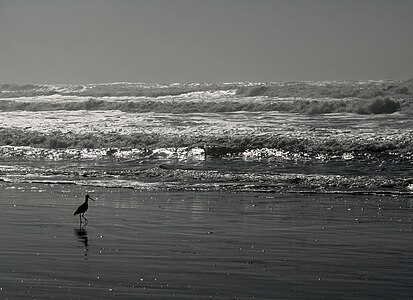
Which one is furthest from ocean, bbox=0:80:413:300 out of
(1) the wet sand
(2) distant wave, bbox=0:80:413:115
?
(2) distant wave, bbox=0:80:413:115

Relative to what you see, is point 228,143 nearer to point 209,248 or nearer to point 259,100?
point 209,248

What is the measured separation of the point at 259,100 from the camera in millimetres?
45594

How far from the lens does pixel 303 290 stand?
884 centimetres

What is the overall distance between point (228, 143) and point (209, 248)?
56.5ft

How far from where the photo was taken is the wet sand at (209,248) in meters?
8.89

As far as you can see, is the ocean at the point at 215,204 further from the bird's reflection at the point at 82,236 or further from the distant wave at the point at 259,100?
the distant wave at the point at 259,100

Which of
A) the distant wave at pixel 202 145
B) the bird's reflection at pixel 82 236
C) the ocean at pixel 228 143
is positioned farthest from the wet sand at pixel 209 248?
the distant wave at pixel 202 145

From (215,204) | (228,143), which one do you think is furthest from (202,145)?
(215,204)

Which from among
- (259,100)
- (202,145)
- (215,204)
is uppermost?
(259,100)

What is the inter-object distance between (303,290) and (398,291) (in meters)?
0.95

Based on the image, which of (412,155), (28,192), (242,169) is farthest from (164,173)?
(412,155)

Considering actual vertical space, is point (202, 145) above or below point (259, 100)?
below

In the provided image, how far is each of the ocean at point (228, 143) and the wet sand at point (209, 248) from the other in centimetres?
285

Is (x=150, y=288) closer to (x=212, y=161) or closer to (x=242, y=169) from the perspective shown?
(x=242, y=169)
